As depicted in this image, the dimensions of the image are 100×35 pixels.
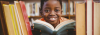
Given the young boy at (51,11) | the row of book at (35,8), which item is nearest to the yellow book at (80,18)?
the young boy at (51,11)

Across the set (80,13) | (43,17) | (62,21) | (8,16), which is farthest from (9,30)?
(80,13)

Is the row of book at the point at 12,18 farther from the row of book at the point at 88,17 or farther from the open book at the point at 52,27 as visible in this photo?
the row of book at the point at 88,17

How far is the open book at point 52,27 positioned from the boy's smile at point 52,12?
3 centimetres

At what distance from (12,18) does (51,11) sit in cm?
24

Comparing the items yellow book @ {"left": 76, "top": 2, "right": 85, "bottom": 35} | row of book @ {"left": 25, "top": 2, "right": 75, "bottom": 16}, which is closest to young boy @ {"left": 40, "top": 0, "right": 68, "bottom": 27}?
yellow book @ {"left": 76, "top": 2, "right": 85, "bottom": 35}

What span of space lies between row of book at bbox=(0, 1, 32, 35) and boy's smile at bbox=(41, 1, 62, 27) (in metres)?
0.14

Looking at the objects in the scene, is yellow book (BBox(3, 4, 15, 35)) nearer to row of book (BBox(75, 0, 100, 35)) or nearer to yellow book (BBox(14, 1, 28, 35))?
yellow book (BBox(14, 1, 28, 35))

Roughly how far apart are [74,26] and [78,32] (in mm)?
47

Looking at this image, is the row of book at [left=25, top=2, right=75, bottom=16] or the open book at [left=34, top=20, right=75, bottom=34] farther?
the row of book at [left=25, top=2, right=75, bottom=16]

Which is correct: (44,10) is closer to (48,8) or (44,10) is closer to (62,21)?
(48,8)

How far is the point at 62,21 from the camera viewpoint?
47cm

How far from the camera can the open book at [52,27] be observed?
443mm

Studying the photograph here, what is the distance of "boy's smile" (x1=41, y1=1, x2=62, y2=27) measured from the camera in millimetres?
459

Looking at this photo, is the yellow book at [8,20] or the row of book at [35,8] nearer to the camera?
the yellow book at [8,20]
